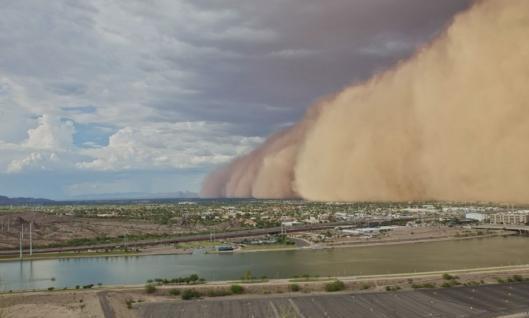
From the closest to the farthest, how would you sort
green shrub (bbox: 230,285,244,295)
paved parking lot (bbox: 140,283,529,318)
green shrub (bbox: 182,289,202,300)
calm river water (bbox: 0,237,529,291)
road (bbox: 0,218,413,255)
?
paved parking lot (bbox: 140,283,529,318) < green shrub (bbox: 182,289,202,300) < green shrub (bbox: 230,285,244,295) < calm river water (bbox: 0,237,529,291) < road (bbox: 0,218,413,255)

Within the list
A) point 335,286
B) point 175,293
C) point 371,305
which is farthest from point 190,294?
point 371,305

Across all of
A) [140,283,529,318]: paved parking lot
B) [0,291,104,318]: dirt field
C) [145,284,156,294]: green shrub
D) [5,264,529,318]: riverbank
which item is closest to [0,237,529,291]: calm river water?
[5,264,529,318]: riverbank

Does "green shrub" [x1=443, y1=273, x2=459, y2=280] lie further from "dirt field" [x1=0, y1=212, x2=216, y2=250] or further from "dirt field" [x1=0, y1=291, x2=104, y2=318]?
"dirt field" [x1=0, y1=212, x2=216, y2=250]

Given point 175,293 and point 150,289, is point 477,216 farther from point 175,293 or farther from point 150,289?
point 150,289

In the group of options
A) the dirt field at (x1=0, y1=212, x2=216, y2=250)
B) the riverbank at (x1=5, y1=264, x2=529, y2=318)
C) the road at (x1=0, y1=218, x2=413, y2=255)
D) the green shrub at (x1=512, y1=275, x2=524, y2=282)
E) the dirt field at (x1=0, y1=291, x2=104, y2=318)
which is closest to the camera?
the dirt field at (x1=0, y1=291, x2=104, y2=318)

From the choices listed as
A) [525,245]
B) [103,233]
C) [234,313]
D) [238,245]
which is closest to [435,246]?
[525,245]

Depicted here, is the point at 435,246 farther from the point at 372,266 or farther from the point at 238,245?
the point at 238,245
